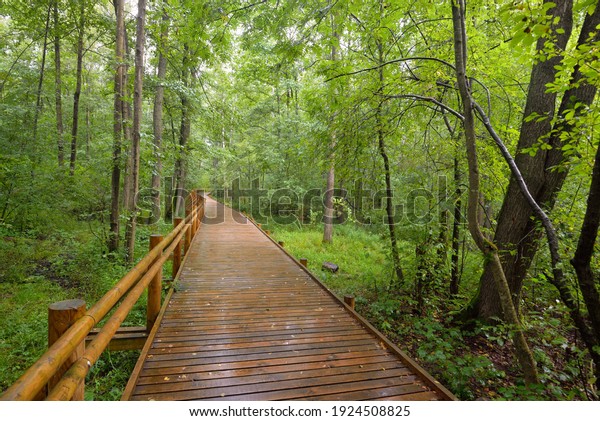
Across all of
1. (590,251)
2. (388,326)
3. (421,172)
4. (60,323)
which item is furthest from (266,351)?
(421,172)

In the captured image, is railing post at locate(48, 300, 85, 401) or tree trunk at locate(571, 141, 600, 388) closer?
railing post at locate(48, 300, 85, 401)

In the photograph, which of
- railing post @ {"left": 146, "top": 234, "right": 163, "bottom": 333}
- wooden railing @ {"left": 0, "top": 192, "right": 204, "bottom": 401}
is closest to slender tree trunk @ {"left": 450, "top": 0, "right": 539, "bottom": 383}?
wooden railing @ {"left": 0, "top": 192, "right": 204, "bottom": 401}

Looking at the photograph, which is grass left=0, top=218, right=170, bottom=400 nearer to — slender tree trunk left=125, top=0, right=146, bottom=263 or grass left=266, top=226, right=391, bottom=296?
slender tree trunk left=125, top=0, right=146, bottom=263

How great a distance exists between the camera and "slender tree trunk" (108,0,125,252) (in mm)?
7062

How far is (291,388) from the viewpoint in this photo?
2764 mm

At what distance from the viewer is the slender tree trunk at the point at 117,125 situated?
706 cm

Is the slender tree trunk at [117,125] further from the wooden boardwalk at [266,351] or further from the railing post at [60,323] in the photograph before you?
the railing post at [60,323]

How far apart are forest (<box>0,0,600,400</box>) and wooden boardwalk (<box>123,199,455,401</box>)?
3.35 feet

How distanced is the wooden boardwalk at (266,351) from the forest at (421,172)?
1021mm

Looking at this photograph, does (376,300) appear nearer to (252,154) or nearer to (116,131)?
(116,131)

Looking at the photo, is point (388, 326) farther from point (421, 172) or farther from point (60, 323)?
point (60, 323)

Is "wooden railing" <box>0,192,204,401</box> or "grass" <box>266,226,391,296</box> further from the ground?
"wooden railing" <box>0,192,204,401</box>

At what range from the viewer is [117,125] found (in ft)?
24.7

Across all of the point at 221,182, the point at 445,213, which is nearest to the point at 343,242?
the point at 445,213
